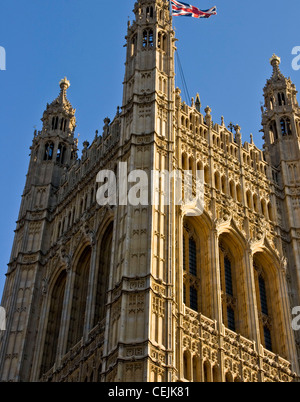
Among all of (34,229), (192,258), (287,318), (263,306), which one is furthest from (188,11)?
(287,318)

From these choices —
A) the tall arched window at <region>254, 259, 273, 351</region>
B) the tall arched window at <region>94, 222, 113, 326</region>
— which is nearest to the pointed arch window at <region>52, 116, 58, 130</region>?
the tall arched window at <region>94, 222, 113, 326</region>

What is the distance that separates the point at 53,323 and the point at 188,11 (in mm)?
18890

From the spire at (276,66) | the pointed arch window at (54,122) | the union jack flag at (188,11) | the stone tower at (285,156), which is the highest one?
the spire at (276,66)

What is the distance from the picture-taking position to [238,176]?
46.4m

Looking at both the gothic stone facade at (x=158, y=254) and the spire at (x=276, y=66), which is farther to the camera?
the spire at (x=276, y=66)

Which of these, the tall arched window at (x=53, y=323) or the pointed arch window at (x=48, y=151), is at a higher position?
the pointed arch window at (x=48, y=151)

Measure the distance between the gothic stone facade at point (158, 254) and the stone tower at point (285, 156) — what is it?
0.09 m

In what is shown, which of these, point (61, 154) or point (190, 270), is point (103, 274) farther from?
point (61, 154)

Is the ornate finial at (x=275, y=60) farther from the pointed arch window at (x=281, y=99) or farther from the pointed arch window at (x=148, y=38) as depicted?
the pointed arch window at (x=148, y=38)

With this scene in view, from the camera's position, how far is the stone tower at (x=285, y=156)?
146 feet

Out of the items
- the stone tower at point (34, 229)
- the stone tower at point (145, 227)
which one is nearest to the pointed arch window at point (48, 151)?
the stone tower at point (34, 229)

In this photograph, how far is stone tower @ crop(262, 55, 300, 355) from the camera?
146ft
